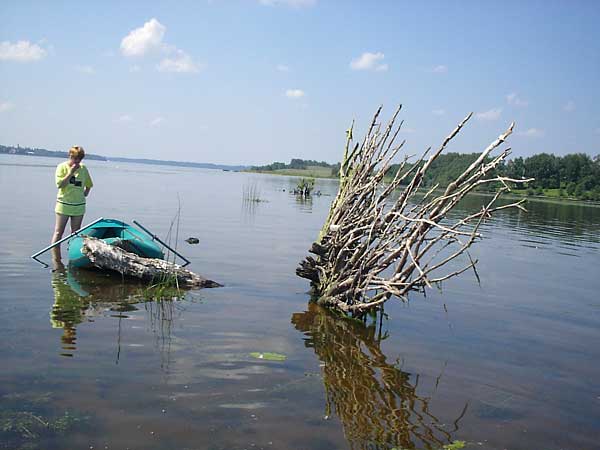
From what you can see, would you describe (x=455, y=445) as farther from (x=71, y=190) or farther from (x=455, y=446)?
(x=71, y=190)

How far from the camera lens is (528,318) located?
28.1 ft

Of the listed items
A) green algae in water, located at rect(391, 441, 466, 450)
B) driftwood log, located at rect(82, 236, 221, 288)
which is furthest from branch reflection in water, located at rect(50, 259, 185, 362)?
green algae in water, located at rect(391, 441, 466, 450)

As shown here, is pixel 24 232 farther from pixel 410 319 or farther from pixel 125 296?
pixel 410 319

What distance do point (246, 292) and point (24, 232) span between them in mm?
7209

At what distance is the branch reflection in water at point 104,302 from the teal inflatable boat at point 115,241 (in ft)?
0.78

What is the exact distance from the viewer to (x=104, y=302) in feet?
23.5

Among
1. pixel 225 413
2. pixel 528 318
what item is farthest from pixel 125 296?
pixel 528 318

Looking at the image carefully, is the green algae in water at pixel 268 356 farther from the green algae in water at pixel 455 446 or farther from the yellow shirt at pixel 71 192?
the yellow shirt at pixel 71 192

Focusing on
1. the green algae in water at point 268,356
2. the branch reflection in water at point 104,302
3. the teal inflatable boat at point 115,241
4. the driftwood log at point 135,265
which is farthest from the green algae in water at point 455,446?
the teal inflatable boat at point 115,241

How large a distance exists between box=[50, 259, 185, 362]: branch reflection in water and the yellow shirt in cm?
107

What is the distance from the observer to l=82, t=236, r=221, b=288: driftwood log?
27.0ft

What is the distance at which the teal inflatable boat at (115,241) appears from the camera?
8883 mm

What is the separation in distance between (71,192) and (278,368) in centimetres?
601

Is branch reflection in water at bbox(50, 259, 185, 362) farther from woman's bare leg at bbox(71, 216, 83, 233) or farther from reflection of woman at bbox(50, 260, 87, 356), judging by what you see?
woman's bare leg at bbox(71, 216, 83, 233)
